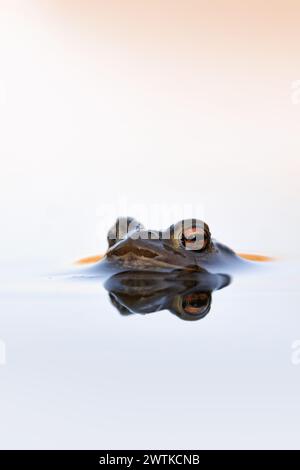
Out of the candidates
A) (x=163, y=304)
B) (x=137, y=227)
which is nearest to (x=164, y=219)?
(x=137, y=227)

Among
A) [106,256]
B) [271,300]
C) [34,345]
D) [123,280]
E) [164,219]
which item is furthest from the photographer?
[164,219]

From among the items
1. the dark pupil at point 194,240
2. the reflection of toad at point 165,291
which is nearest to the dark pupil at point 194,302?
the reflection of toad at point 165,291

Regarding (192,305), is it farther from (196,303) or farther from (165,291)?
(165,291)

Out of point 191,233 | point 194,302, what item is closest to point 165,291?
point 194,302

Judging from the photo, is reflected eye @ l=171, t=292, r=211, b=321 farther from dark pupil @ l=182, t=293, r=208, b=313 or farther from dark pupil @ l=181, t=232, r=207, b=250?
dark pupil @ l=181, t=232, r=207, b=250

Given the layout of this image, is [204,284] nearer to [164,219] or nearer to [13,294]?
[13,294]

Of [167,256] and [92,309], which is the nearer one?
[92,309]
